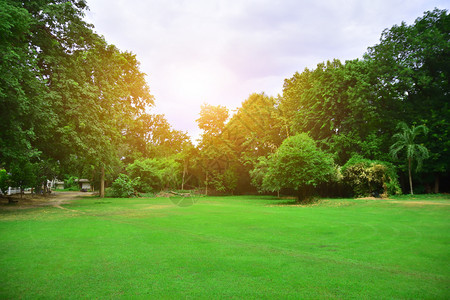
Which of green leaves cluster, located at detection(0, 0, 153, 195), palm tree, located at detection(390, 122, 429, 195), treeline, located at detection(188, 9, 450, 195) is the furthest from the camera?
treeline, located at detection(188, 9, 450, 195)

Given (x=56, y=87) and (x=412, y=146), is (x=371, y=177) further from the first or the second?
(x=56, y=87)

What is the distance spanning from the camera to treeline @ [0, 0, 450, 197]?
1327cm

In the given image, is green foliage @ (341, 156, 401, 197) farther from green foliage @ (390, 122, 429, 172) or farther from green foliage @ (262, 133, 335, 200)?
green foliage @ (262, 133, 335, 200)

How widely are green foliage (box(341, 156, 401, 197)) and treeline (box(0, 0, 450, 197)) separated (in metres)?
0.09

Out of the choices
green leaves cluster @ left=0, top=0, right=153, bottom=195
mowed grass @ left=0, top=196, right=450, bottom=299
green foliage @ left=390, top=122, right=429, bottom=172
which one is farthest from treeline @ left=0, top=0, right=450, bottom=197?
mowed grass @ left=0, top=196, right=450, bottom=299

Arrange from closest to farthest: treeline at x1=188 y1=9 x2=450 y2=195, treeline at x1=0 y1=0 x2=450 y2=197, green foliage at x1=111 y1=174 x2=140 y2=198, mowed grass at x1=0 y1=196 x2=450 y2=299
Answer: mowed grass at x1=0 y1=196 x2=450 y2=299
treeline at x1=0 y1=0 x2=450 y2=197
treeline at x1=188 y1=9 x2=450 y2=195
green foliage at x1=111 y1=174 x2=140 y2=198

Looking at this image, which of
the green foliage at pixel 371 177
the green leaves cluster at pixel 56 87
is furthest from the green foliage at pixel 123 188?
the green foliage at pixel 371 177

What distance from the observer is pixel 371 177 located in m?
20.8

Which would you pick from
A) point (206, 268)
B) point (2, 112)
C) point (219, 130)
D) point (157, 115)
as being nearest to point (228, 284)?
point (206, 268)

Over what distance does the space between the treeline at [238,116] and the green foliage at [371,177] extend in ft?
0.30

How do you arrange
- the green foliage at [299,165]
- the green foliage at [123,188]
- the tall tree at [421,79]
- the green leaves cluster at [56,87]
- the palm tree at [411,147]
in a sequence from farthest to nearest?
1. the green foliage at [123,188]
2. the tall tree at [421,79]
3. the palm tree at [411,147]
4. the green foliage at [299,165]
5. the green leaves cluster at [56,87]

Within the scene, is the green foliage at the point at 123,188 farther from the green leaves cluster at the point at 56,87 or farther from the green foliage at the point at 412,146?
the green foliage at the point at 412,146

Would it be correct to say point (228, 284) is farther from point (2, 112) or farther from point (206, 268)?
point (2, 112)

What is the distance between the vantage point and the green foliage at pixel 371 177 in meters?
20.6
